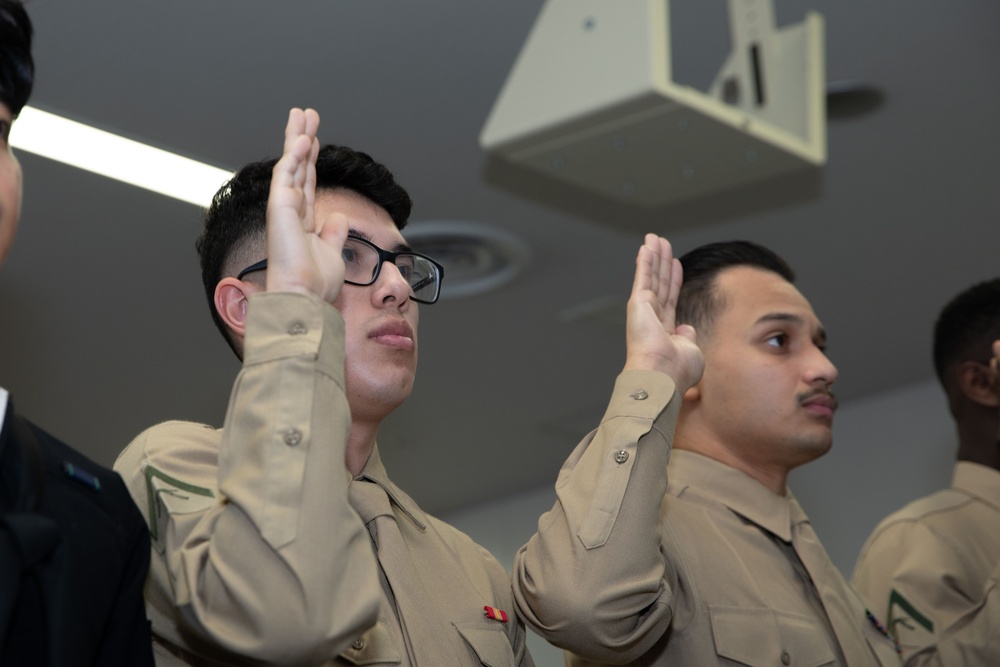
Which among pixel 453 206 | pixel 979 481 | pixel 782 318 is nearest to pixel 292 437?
pixel 782 318

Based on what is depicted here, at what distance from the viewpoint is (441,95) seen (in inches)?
139

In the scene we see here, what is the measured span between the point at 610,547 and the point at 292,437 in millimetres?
543

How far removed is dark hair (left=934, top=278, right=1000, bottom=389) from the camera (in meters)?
3.14

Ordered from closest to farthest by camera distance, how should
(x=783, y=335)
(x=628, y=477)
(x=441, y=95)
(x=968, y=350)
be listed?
1. (x=628, y=477)
2. (x=783, y=335)
3. (x=968, y=350)
4. (x=441, y=95)

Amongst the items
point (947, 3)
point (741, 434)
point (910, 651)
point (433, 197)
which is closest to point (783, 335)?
point (741, 434)

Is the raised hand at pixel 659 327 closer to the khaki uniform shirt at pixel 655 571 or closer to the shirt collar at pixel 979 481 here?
the khaki uniform shirt at pixel 655 571

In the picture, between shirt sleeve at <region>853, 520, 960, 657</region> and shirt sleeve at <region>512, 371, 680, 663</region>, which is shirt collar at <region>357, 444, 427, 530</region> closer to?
shirt sleeve at <region>512, 371, 680, 663</region>

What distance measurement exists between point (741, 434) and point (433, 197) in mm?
1865

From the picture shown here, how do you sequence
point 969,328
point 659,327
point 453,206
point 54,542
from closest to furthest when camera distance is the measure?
point 54,542 → point 659,327 → point 969,328 → point 453,206

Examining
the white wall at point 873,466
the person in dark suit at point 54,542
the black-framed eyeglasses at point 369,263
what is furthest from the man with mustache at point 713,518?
the white wall at point 873,466

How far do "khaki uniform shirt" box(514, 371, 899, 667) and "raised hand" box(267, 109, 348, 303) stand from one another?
0.50 metres

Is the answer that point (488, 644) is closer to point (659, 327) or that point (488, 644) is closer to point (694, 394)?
point (659, 327)

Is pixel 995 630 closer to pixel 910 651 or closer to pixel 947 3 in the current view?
pixel 910 651

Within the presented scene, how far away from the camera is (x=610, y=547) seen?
5.61 ft
